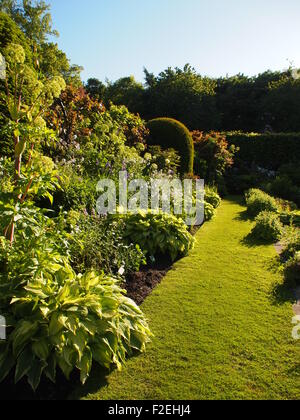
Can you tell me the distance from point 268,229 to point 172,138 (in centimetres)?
603

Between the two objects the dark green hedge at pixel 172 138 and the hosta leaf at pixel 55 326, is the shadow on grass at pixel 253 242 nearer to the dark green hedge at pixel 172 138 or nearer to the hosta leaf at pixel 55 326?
the hosta leaf at pixel 55 326

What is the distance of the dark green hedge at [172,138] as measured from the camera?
11.8 m

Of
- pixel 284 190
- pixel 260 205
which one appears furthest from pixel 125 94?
pixel 260 205

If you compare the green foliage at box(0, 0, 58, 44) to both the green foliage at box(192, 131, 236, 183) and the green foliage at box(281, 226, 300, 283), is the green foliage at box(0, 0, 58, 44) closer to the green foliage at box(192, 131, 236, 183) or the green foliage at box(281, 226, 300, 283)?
the green foliage at box(192, 131, 236, 183)

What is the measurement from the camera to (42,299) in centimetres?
278

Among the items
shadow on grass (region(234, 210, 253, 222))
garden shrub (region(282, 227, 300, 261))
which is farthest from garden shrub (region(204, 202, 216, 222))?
garden shrub (region(282, 227, 300, 261))

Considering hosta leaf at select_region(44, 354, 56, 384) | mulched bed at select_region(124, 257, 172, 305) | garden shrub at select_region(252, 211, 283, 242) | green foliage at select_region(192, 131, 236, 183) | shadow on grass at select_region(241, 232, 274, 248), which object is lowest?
hosta leaf at select_region(44, 354, 56, 384)

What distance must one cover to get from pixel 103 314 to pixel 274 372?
1542 mm

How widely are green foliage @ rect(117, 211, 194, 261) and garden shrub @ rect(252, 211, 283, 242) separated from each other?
1.92 metres

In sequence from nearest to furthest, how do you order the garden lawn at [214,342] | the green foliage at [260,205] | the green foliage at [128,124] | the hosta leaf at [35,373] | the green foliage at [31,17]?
the hosta leaf at [35,373]
the garden lawn at [214,342]
the green foliage at [260,205]
the green foliage at [128,124]
the green foliage at [31,17]

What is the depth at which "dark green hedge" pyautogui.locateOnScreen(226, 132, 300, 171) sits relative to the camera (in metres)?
15.6

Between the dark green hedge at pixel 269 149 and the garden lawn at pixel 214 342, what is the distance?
37.9ft

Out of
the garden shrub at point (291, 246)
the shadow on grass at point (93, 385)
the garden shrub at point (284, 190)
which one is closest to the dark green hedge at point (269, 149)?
the garden shrub at point (284, 190)

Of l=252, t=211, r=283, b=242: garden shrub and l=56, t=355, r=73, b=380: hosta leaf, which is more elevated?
l=252, t=211, r=283, b=242: garden shrub
